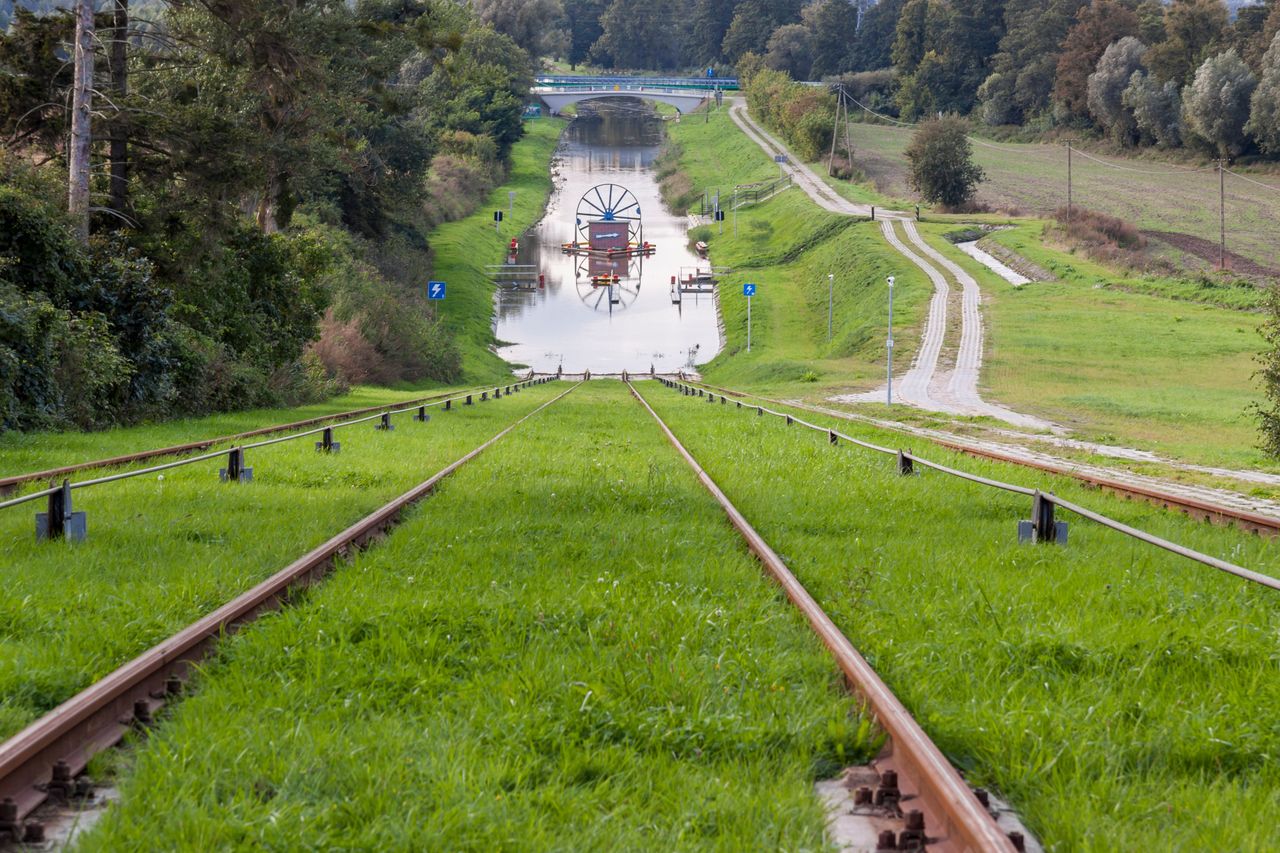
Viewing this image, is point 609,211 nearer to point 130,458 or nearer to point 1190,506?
point 130,458

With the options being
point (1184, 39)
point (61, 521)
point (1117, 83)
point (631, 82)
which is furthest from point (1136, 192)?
point (61, 521)

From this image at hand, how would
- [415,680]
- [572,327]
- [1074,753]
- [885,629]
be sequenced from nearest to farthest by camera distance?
[1074,753] < [415,680] < [885,629] < [572,327]

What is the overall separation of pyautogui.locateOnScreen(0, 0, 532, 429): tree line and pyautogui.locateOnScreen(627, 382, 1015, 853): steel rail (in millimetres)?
16245

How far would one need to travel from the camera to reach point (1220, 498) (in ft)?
51.5

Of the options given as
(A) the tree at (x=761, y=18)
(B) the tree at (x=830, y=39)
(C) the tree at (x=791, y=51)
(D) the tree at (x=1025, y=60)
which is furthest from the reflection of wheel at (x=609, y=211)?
(A) the tree at (x=761, y=18)

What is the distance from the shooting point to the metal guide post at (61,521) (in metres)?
8.75

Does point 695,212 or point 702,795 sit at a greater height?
point 695,212

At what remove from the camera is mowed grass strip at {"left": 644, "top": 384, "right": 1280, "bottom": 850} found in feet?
13.1

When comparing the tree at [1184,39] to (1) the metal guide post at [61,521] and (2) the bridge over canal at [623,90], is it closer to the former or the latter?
(2) the bridge over canal at [623,90]

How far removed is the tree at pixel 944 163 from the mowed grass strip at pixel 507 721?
10262 cm

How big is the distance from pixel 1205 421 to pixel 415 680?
3324 centimetres

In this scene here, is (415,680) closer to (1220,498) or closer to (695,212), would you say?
(1220,498)

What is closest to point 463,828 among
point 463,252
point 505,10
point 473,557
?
point 473,557

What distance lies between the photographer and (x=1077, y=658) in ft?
18.7
